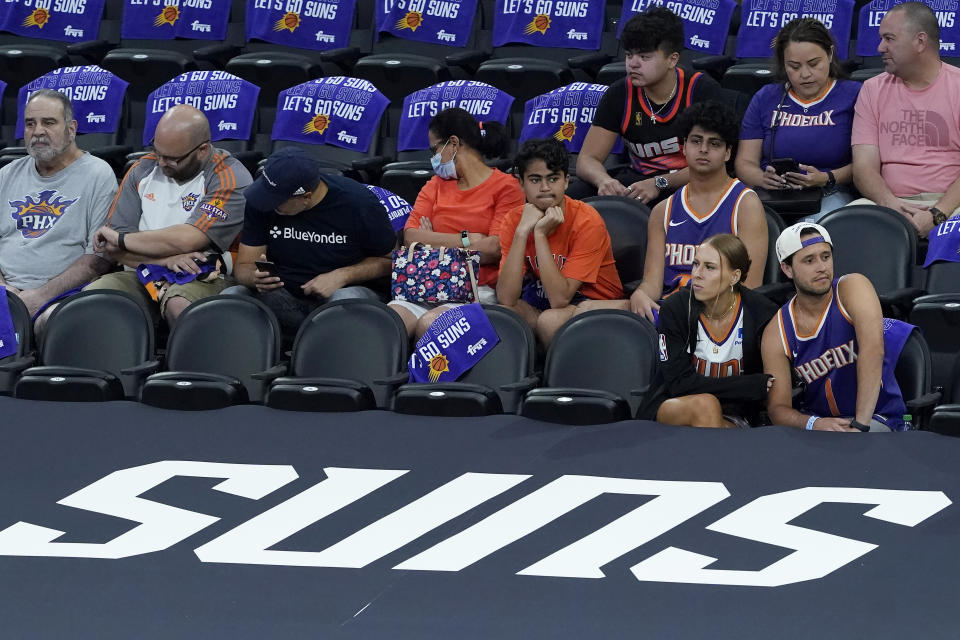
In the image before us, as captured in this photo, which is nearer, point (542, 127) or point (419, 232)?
point (419, 232)

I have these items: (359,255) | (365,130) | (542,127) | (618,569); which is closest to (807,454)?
(618,569)

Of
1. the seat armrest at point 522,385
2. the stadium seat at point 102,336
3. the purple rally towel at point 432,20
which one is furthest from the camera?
the purple rally towel at point 432,20

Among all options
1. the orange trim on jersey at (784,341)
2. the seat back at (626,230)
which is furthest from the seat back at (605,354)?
the seat back at (626,230)

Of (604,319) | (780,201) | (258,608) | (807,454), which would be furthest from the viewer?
(780,201)

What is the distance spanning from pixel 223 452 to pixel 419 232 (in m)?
1.50

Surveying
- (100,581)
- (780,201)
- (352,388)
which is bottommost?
(100,581)

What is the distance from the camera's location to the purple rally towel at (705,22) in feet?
21.6

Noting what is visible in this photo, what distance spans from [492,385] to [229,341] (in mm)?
956

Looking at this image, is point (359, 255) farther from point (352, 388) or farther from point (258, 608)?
point (258, 608)

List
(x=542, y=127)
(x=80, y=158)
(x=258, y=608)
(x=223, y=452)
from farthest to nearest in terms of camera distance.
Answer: (x=542, y=127) → (x=80, y=158) → (x=223, y=452) → (x=258, y=608)

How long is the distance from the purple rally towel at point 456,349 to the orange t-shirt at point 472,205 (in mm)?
731

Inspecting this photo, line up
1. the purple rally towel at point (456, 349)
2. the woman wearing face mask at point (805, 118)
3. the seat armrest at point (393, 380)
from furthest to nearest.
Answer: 1. the woman wearing face mask at point (805, 118)
2. the purple rally towel at point (456, 349)
3. the seat armrest at point (393, 380)

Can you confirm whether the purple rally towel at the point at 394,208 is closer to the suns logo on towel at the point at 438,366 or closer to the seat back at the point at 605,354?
the suns logo on towel at the point at 438,366

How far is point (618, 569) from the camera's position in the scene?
3516 millimetres
